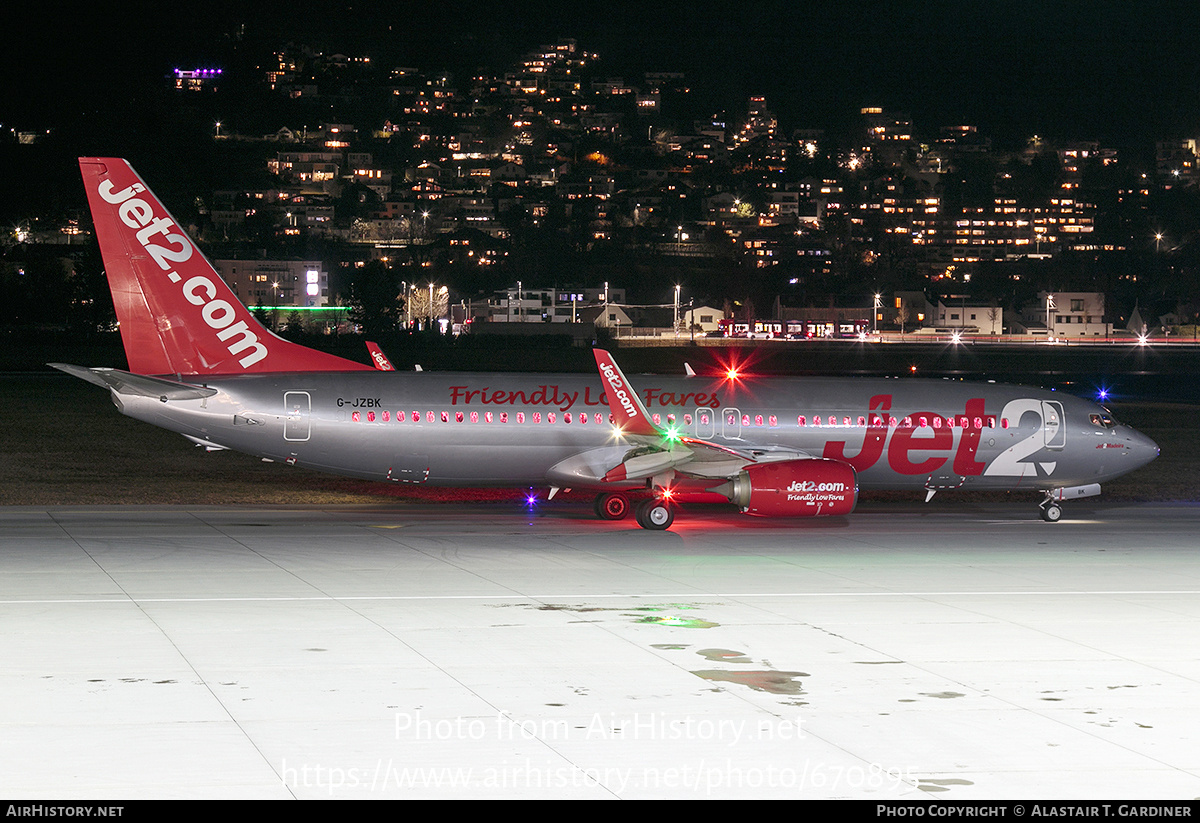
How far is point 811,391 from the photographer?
34531 millimetres

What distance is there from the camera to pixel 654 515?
3034cm

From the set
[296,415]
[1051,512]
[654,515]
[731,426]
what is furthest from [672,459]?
[1051,512]

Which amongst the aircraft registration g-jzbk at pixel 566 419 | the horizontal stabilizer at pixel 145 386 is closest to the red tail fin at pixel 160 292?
the aircraft registration g-jzbk at pixel 566 419

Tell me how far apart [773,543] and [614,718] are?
599 inches

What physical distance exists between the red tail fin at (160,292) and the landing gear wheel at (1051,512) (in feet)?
67.3

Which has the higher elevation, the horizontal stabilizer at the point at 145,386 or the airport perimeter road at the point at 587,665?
the horizontal stabilizer at the point at 145,386

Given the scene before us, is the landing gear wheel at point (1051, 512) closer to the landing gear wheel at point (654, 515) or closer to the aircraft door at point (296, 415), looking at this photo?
the landing gear wheel at point (654, 515)

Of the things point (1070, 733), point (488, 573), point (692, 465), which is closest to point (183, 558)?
point (488, 573)

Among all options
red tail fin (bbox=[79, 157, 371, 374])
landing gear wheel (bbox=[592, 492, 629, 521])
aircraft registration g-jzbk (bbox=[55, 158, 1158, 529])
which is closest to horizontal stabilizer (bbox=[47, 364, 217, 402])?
aircraft registration g-jzbk (bbox=[55, 158, 1158, 529])

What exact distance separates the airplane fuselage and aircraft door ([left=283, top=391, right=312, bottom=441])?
3cm

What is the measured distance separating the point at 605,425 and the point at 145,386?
36.6 ft

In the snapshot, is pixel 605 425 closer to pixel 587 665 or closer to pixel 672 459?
pixel 672 459

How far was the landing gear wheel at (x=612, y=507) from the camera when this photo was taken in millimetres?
32375

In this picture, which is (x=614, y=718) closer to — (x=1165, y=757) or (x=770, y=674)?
(x=770, y=674)
